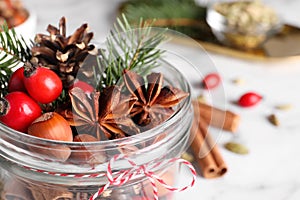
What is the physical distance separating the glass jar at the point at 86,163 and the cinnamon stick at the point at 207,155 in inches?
8.6

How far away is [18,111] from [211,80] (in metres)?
0.60

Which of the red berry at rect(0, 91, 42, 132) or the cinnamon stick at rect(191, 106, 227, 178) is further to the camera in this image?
the cinnamon stick at rect(191, 106, 227, 178)

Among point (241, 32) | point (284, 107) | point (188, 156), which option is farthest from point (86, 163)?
point (241, 32)

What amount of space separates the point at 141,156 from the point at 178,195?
266mm

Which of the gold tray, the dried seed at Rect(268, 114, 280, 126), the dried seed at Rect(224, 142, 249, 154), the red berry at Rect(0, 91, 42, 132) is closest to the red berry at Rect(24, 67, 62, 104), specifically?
the red berry at Rect(0, 91, 42, 132)

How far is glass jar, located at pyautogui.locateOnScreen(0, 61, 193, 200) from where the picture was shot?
67cm

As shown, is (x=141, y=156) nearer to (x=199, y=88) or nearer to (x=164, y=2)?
(x=199, y=88)

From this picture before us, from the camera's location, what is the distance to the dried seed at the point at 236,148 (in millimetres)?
1052

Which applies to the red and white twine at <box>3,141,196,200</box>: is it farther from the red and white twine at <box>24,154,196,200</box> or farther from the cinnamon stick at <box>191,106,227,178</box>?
the cinnamon stick at <box>191,106,227,178</box>

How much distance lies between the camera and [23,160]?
698mm

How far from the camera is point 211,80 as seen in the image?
1.21m

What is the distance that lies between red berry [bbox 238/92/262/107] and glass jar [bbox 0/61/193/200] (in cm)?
44

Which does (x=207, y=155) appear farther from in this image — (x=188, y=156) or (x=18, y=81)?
(x=18, y=81)

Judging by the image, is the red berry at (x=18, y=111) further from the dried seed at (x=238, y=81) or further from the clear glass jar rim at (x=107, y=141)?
the dried seed at (x=238, y=81)
